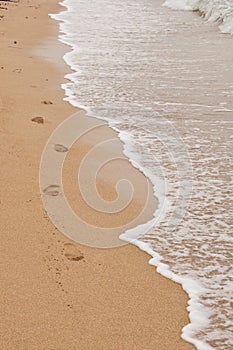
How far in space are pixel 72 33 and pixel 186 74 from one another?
4059mm

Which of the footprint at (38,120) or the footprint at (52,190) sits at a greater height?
the footprint at (52,190)

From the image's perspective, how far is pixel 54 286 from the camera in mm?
2900

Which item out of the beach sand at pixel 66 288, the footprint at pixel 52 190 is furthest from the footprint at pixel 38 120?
the footprint at pixel 52 190

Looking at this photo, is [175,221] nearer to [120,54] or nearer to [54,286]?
[54,286]

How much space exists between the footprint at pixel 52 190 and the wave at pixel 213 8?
8.93m

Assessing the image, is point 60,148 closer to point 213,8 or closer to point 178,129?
point 178,129

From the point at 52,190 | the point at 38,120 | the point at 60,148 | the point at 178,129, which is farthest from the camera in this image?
the point at 178,129

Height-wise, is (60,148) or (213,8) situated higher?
(60,148)

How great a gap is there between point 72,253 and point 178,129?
8.27ft

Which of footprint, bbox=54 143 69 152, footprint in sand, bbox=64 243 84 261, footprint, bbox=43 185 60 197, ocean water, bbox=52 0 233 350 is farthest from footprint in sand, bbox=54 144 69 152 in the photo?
footprint in sand, bbox=64 243 84 261

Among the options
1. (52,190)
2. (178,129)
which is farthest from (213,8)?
(52,190)

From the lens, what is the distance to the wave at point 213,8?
12.8 metres

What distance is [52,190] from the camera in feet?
12.8

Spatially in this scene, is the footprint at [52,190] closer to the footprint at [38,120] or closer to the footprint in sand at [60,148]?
the footprint in sand at [60,148]
